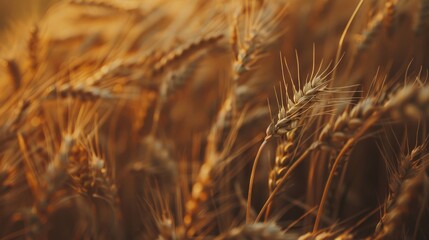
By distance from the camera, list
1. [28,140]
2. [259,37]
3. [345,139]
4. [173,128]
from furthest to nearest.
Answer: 1. [173,128]
2. [28,140]
3. [259,37]
4. [345,139]

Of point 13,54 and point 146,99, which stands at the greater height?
point 13,54

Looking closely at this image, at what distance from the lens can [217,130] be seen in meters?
1.10

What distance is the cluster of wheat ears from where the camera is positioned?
2.79ft

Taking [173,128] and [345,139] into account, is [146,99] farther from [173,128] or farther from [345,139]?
[345,139]

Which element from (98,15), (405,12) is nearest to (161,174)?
(98,15)

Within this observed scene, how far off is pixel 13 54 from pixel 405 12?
141 centimetres

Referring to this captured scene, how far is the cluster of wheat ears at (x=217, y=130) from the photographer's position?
2.79 ft

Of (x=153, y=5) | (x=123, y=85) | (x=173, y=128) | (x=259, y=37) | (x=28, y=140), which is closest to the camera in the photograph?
(x=259, y=37)

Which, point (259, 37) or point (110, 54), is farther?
point (110, 54)

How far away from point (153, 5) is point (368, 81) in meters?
0.92

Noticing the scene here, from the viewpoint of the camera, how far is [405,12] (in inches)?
55.0

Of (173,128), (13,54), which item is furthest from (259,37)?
(13,54)

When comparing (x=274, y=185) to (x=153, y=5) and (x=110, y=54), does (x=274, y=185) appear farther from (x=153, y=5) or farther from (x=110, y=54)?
(x=153, y=5)

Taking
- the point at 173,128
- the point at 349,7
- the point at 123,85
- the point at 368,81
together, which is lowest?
the point at 368,81
